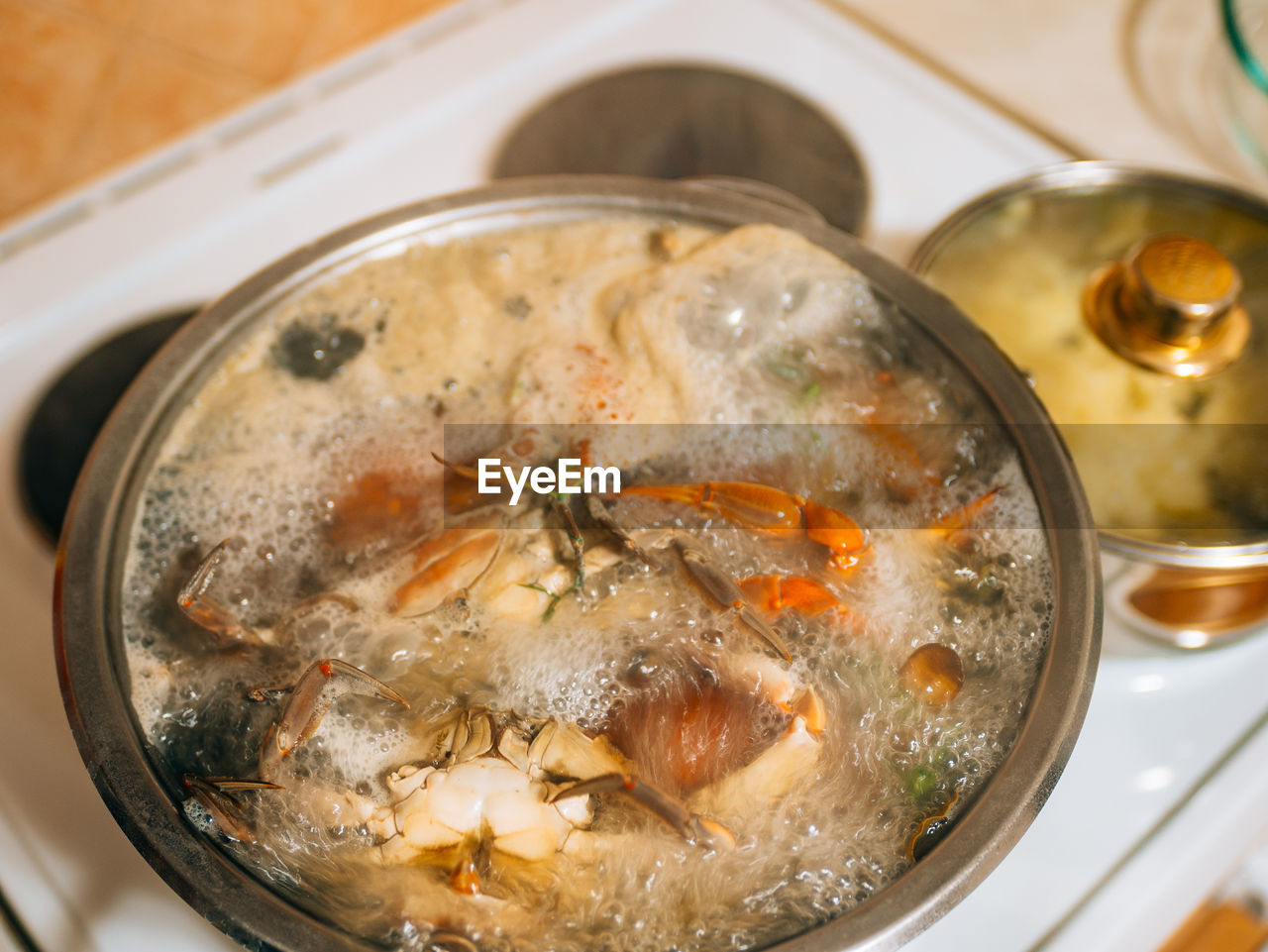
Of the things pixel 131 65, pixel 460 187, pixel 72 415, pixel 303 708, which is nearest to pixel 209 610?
pixel 303 708

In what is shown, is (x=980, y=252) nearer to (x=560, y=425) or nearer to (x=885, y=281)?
(x=885, y=281)

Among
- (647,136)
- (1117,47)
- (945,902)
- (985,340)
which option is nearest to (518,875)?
(945,902)

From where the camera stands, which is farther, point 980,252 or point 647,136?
point 647,136

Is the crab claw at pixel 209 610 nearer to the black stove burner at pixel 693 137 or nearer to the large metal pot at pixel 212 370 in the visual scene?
the large metal pot at pixel 212 370

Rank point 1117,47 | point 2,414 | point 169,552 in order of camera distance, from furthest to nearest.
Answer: point 1117,47 < point 2,414 < point 169,552

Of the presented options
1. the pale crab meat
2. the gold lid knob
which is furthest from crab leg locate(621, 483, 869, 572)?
the gold lid knob

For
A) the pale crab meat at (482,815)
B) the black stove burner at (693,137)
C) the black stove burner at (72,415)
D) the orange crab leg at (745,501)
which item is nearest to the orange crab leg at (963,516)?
the orange crab leg at (745,501)

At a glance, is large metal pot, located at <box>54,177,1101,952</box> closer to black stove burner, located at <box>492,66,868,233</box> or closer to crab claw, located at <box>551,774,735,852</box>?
crab claw, located at <box>551,774,735,852</box>
